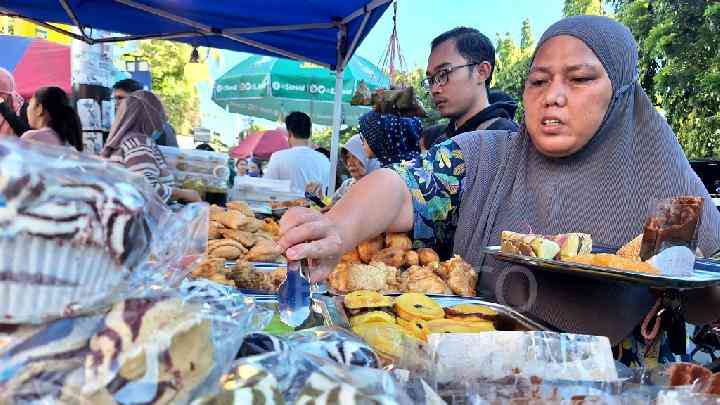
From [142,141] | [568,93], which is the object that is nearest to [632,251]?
[568,93]

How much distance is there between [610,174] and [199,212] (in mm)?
1349

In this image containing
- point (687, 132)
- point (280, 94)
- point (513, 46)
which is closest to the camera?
point (280, 94)

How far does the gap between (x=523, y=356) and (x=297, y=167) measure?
498 centimetres

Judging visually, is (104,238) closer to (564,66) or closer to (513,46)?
(564,66)

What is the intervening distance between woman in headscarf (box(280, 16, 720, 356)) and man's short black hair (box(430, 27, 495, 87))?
48.7 inches

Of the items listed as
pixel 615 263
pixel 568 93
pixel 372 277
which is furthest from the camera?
pixel 372 277

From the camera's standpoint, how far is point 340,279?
1.81 metres

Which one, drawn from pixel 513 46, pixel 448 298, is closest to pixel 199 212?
pixel 448 298

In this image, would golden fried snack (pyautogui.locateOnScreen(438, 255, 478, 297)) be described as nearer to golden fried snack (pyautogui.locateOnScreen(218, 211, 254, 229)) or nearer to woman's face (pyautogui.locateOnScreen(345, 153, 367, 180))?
golden fried snack (pyautogui.locateOnScreen(218, 211, 254, 229))

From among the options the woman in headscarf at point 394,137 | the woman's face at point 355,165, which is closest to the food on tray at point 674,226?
the woman in headscarf at point 394,137

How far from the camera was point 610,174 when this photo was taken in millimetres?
1688

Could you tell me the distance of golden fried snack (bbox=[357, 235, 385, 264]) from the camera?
1989 mm

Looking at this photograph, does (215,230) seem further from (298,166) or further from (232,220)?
(298,166)

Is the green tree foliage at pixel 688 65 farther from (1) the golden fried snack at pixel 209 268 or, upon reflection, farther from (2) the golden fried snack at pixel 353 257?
(1) the golden fried snack at pixel 209 268
